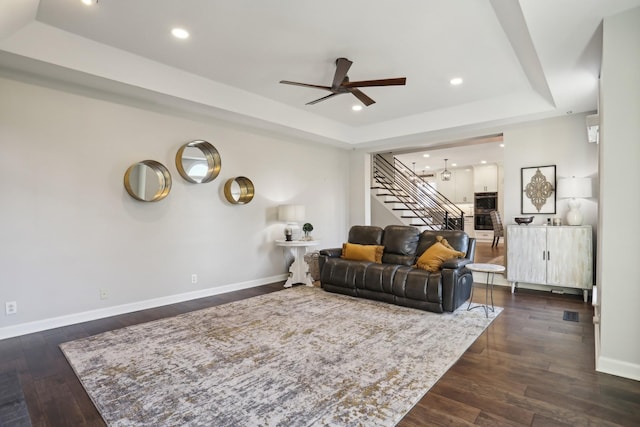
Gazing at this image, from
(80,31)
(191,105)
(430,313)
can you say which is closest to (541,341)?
(430,313)

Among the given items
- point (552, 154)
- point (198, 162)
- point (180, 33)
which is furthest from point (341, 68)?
point (552, 154)

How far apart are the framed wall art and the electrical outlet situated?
22.5 feet

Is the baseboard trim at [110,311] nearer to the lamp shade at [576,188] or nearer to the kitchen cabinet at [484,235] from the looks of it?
the lamp shade at [576,188]

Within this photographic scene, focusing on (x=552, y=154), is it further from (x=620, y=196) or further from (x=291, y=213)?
(x=291, y=213)

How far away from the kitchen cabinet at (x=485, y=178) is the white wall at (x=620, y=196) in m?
10.1

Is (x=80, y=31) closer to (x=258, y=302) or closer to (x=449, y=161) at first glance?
(x=258, y=302)

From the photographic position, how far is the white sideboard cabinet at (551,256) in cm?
468

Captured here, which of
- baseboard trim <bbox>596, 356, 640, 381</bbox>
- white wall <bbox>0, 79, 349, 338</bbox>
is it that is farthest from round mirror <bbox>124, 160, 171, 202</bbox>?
baseboard trim <bbox>596, 356, 640, 381</bbox>

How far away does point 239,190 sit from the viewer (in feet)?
18.1

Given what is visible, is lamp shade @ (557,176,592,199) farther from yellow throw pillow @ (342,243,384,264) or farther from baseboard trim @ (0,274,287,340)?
baseboard trim @ (0,274,287,340)

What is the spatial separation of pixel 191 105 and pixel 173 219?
1.57 m

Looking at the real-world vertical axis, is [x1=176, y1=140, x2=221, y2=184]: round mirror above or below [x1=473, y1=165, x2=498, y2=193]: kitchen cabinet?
below

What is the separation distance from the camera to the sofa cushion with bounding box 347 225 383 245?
17.3 ft

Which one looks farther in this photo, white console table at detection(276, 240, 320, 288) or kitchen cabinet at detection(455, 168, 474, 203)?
kitchen cabinet at detection(455, 168, 474, 203)
